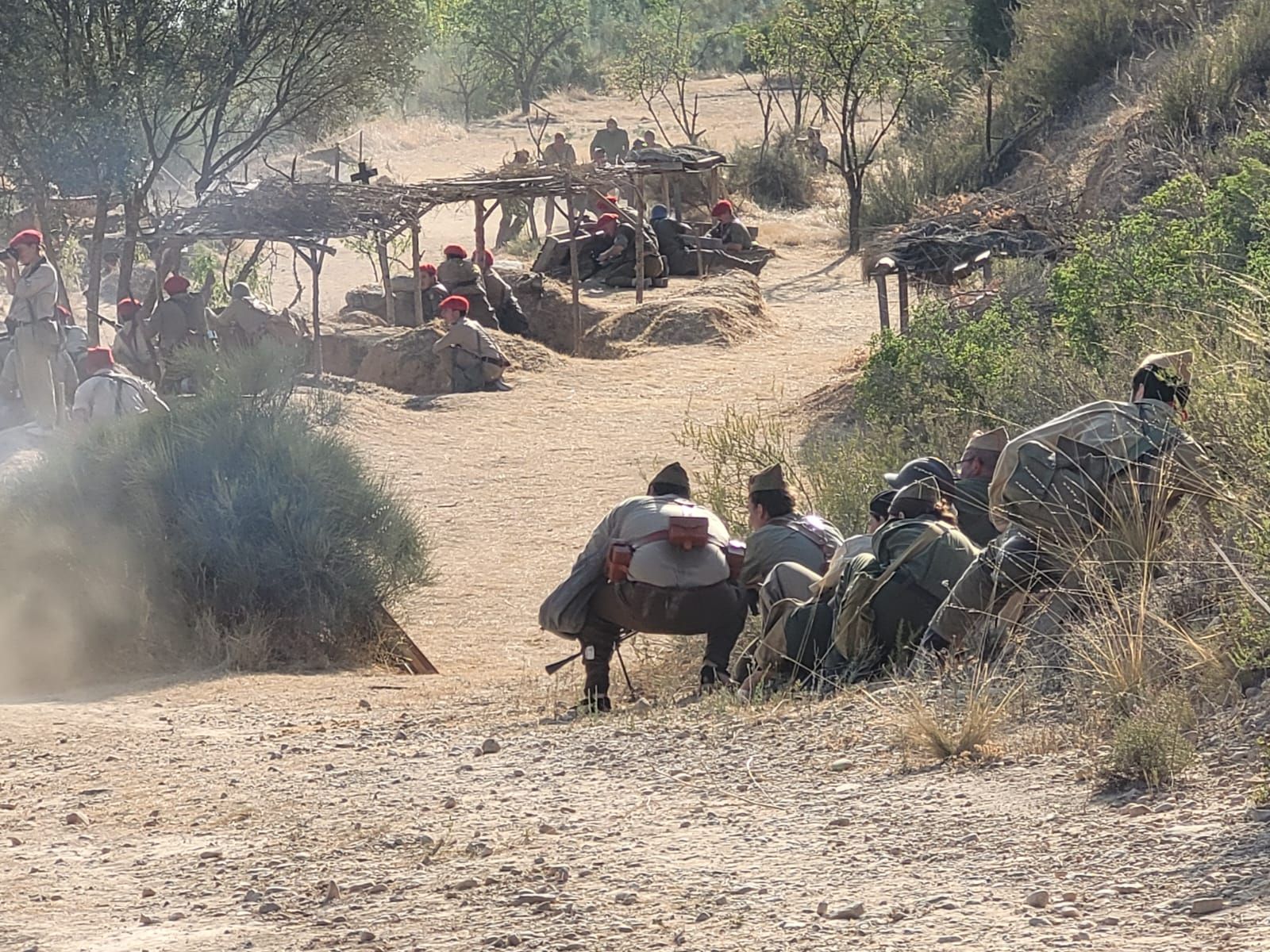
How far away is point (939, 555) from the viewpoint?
6.33 m

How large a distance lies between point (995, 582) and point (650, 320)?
16420 mm

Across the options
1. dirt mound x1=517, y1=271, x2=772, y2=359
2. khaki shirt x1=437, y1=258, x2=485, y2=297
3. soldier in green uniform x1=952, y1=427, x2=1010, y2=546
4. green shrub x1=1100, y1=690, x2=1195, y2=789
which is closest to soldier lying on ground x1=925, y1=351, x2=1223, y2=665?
soldier in green uniform x1=952, y1=427, x2=1010, y2=546

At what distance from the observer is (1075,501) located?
19.4 feet

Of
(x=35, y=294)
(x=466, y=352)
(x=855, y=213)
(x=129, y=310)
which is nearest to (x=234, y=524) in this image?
(x=35, y=294)

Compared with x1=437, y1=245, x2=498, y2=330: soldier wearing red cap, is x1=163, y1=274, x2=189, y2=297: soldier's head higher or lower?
higher

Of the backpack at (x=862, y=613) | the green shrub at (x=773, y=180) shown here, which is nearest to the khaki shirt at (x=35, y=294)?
the backpack at (x=862, y=613)

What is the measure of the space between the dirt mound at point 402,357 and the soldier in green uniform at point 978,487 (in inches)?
479

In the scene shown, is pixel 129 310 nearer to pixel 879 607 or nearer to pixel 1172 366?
pixel 879 607

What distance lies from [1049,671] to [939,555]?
3.08 ft

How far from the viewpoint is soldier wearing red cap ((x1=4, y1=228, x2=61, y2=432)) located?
13539 mm

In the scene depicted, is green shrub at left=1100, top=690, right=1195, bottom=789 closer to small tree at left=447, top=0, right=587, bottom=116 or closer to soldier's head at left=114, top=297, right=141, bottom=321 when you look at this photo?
soldier's head at left=114, top=297, right=141, bottom=321

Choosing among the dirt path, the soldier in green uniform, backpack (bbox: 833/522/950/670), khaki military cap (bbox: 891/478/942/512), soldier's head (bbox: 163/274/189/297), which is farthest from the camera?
soldier's head (bbox: 163/274/189/297)

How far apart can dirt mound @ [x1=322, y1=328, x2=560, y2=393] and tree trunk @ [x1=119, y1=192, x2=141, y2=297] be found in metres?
2.36

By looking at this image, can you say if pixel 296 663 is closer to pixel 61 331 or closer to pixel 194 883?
pixel 194 883
